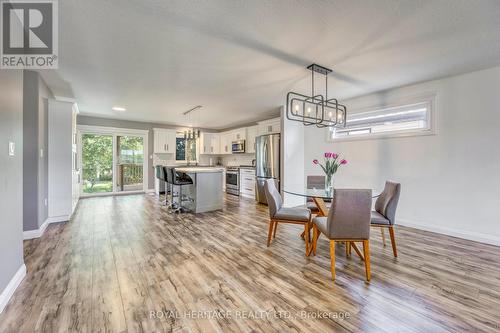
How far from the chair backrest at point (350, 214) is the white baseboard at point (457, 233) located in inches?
91.7

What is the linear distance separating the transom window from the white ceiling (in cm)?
51

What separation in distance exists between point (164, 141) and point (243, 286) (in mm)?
6550

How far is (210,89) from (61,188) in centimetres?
343

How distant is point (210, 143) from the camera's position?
823cm

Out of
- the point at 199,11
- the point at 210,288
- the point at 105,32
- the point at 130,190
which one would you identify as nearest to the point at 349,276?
the point at 210,288

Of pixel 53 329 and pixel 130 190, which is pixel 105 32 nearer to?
pixel 53 329

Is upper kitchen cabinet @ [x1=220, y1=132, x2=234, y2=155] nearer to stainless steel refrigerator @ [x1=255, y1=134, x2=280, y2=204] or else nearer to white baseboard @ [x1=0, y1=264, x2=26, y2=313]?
stainless steel refrigerator @ [x1=255, y1=134, x2=280, y2=204]

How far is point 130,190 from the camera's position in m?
7.18

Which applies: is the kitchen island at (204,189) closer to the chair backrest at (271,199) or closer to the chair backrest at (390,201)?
the chair backrest at (271,199)

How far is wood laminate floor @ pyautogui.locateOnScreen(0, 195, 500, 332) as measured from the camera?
61.1 inches

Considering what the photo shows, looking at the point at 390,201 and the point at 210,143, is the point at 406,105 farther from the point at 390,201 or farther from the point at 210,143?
the point at 210,143

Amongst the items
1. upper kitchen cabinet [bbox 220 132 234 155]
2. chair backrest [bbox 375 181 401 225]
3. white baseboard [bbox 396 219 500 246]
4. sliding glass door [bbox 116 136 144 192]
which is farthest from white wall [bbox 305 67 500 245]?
sliding glass door [bbox 116 136 144 192]

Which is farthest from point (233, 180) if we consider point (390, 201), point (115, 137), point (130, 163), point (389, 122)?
point (390, 201)

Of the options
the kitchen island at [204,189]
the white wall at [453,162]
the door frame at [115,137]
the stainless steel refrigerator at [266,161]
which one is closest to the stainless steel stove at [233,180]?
the stainless steel refrigerator at [266,161]
